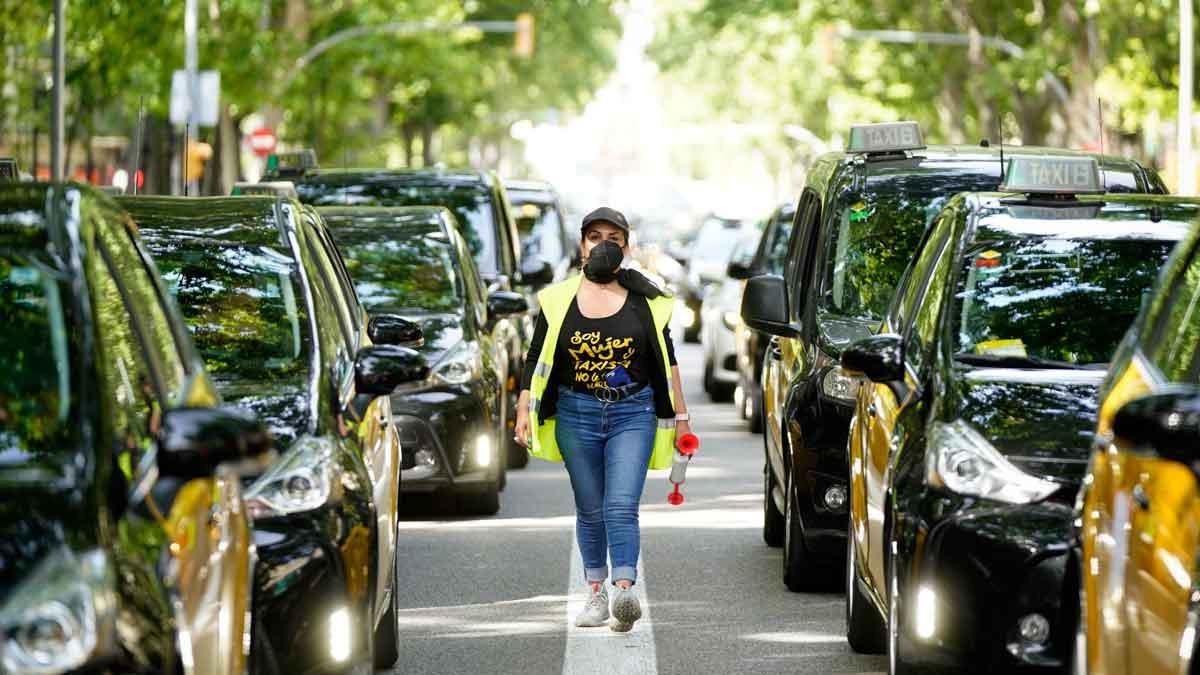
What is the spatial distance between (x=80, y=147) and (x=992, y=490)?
50060 mm

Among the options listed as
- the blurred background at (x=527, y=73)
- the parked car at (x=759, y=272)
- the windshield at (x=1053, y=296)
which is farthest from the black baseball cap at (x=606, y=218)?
the parked car at (x=759, y=272)

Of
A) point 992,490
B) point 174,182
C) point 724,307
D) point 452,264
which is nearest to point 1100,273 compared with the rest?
point 992,490

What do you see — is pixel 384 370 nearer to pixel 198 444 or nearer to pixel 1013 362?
pixel 1013 362

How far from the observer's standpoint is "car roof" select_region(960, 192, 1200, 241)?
9242mm

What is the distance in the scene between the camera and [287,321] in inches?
358

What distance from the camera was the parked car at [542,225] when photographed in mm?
22312

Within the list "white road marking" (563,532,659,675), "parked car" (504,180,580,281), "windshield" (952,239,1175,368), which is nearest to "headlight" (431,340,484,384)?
"white road marking" (563,532,659,675)

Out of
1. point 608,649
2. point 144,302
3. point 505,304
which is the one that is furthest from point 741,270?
point 144,302

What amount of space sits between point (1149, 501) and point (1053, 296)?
11.3ft

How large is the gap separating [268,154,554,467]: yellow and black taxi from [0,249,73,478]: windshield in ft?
41.3

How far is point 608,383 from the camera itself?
10.1m

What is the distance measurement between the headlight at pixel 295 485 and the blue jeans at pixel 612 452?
2312mm

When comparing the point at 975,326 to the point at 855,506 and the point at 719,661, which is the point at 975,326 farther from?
the point at 719,661

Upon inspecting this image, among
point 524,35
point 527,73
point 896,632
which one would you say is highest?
point 524,35
